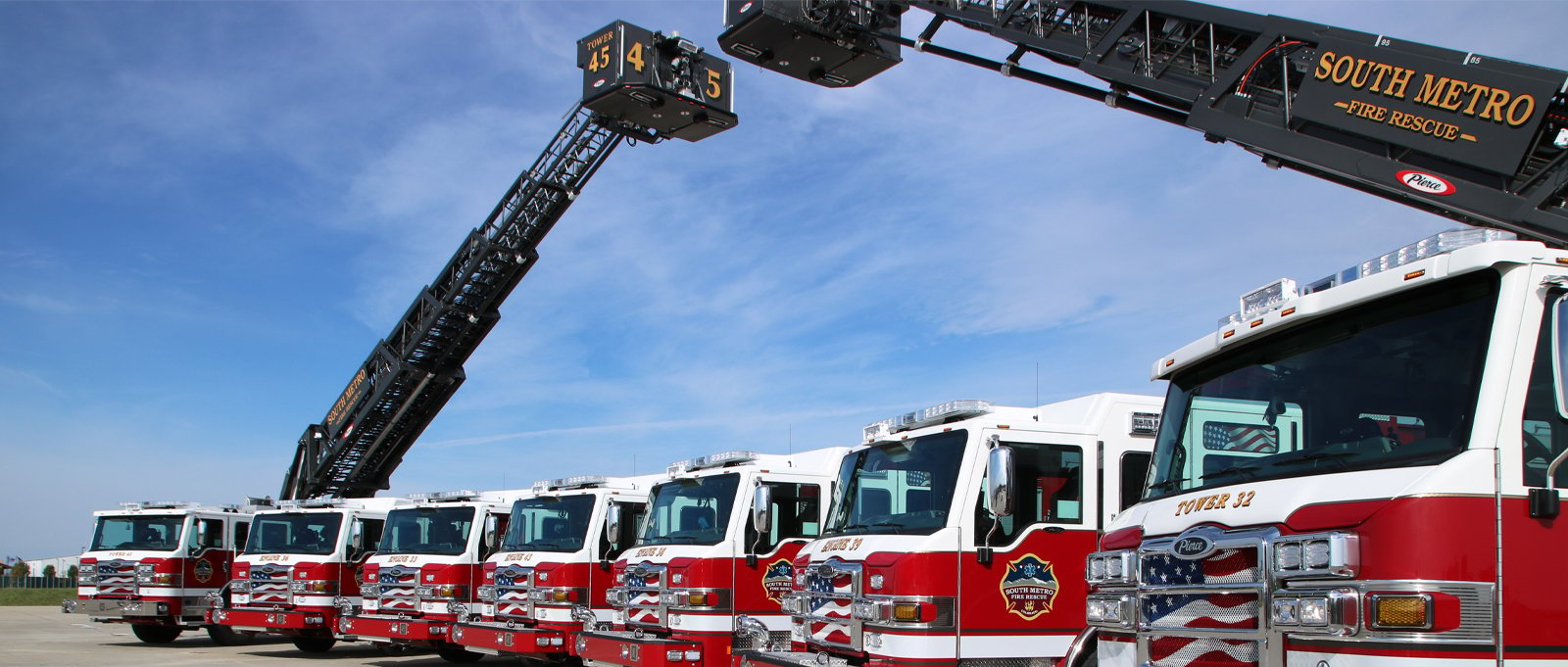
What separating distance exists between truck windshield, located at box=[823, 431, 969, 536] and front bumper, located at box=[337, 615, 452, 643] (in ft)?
24.0

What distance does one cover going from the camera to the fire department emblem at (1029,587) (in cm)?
842

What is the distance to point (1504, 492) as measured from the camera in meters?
4.22

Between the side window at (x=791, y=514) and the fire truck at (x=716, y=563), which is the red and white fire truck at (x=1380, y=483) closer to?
the fire truck at (x=716, y=563)

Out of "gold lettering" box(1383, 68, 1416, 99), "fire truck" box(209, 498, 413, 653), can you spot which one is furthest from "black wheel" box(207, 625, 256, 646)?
"gold lettering" box(1383, 68, 1416, 99)

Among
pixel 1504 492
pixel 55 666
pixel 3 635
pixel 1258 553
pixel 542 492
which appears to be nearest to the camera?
pixel 1504 492

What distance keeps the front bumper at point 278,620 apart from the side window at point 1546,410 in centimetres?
1544

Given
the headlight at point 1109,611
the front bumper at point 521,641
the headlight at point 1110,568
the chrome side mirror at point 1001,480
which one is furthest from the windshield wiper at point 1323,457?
the front bumper at point 521,641

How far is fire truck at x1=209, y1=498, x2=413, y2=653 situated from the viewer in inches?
689

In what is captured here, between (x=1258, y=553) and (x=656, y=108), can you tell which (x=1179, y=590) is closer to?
(x=1258, y=553)

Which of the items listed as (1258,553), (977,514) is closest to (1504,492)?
(1258,553)

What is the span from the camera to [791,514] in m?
11.7

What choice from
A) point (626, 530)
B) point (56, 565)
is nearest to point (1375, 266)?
point (626, 530)

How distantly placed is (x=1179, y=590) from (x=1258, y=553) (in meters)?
0.50

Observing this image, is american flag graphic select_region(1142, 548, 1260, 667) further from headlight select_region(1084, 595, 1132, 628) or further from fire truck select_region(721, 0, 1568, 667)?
headlight select_region(1084, 595, 1132, 628)
